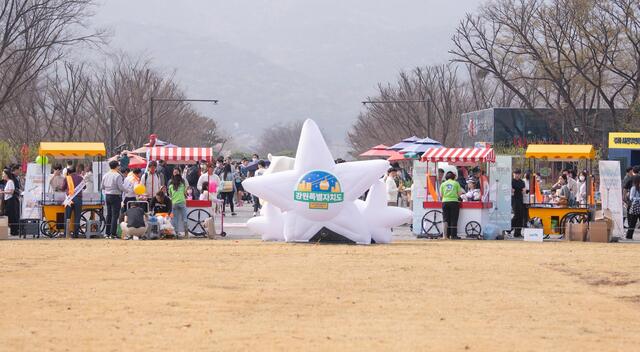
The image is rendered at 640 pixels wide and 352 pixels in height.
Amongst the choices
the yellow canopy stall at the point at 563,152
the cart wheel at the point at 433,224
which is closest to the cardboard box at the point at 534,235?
the cart wheel at the point at 433,224

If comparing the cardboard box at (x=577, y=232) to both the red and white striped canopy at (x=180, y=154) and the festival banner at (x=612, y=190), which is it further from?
the red and white striped canopy at (x=180, y=154)

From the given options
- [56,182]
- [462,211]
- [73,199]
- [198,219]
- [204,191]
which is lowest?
[198,219]

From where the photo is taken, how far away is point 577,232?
31.3 meters

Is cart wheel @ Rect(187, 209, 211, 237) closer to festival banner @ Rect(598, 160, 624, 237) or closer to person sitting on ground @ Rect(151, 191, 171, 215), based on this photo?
person sitting on ground @ Rect(151, 191, 171, 215)

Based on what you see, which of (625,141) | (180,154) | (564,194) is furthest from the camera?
(625,141)

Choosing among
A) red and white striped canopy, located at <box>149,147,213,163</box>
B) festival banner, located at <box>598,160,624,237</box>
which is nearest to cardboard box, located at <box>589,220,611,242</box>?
festival banner, located at <box>598,160,624,237</box>

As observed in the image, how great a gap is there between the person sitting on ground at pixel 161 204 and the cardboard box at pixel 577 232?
32.5 feet

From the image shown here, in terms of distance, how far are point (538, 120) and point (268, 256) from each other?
150 ft

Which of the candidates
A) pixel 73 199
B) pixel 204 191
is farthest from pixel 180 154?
pixel 73 199

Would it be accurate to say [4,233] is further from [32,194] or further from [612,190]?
[612,190]

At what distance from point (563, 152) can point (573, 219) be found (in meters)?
1.73

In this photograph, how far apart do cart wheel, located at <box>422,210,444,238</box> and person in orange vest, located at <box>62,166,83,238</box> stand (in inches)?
336

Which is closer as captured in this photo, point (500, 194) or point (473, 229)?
point (473, 229)

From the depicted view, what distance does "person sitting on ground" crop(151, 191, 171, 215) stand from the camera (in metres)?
30.1
